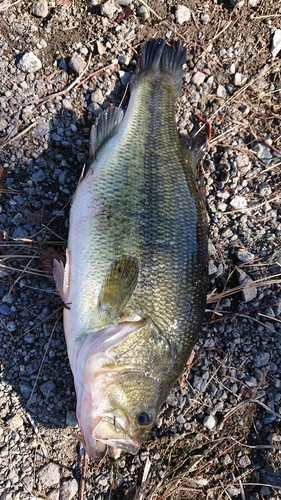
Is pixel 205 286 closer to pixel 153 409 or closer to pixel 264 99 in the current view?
pixel 153 409

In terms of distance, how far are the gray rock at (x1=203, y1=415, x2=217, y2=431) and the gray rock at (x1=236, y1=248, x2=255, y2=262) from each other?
148cm

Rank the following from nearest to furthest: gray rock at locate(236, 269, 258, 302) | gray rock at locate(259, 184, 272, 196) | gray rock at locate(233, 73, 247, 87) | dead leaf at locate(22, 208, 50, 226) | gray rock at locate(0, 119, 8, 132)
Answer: dead leaf at locate(22, 208, 50, 226) < gray rock at locate(0, 119, 8, 132) < gray rock at locate(236, 269, 258, 302) < gray rock at locate(259, 184, 272, 196) < gray rock at locate(233, 73, 247, 87)

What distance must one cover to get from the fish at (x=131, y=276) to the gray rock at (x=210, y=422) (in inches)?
32.6

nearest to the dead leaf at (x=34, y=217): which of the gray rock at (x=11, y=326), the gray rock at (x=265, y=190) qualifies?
the gray rock at (x=11, y=326)

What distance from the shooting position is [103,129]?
3754 millimetres

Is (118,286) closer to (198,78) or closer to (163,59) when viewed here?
(163,59)

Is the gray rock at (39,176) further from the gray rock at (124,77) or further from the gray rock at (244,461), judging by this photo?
the gray rock at (244,461)

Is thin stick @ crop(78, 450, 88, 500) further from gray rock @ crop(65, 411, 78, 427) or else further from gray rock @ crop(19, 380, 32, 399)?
gray rock @ crop(19, 380, 32, 399)

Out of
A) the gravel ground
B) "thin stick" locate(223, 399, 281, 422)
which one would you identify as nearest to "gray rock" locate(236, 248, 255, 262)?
the gravel ground

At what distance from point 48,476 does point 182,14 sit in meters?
4.52

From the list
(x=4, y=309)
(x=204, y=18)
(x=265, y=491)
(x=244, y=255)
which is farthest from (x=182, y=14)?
(x=265, y=491)

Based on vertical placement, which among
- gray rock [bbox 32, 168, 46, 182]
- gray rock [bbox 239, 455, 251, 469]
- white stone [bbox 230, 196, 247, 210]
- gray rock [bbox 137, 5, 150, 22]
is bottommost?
gray rock [bbox 239, 455, 251, 469]

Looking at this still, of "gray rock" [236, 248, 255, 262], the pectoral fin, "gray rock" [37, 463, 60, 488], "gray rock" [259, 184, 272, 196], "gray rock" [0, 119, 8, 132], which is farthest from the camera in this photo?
"gray rock" [259, 184, 272, 196]

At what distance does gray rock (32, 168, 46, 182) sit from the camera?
3961 mm
